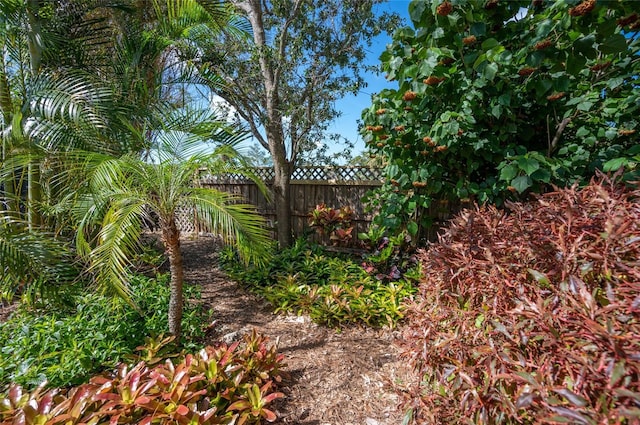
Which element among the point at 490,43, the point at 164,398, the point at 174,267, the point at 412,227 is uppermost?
the point at 490,43

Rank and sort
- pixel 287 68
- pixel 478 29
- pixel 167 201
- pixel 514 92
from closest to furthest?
pixel 167 201 < pixel 478 29 < pixel 514 92 < pixel 287 68

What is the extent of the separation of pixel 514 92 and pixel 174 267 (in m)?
3.20

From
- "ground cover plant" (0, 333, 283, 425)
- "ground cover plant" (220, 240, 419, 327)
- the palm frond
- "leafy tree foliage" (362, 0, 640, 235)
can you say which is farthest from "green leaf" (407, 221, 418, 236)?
the palm frond

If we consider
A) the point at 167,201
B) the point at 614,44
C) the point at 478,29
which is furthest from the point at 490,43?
the point at 167,201

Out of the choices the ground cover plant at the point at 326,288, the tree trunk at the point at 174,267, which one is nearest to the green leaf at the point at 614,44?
the ground cover plant at the point at 326,288

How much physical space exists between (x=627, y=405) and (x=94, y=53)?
6367mm

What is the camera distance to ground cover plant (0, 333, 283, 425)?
1604 millimetres

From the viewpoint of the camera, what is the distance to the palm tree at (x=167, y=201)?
2131 mm

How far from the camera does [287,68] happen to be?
5.17 meters

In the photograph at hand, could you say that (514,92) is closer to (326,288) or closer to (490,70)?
(490,70)

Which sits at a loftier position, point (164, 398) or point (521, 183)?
point (521, 183)

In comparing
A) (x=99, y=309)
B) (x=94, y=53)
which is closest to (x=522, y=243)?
(x=99, y=309)

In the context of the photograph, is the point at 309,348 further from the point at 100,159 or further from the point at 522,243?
the point at 100,159

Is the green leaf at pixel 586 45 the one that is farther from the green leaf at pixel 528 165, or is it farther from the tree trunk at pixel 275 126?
the tree trunk at pixel 275 126
